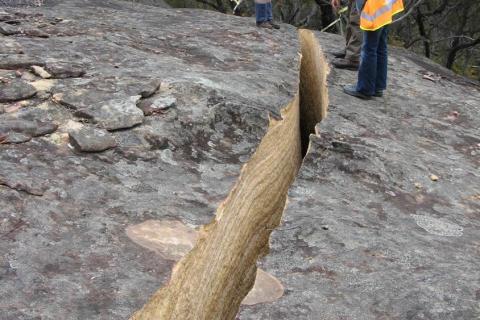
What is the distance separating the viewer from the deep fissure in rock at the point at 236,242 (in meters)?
2.03

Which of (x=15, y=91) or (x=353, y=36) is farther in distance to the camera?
(x=353, y=36)

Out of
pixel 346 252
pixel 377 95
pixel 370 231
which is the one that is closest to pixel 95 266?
pixel 346 252

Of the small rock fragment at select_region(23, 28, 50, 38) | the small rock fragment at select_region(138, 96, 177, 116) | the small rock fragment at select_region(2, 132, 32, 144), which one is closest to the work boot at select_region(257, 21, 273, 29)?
the small rock fragment at select_region(23, 28, 50, 38)

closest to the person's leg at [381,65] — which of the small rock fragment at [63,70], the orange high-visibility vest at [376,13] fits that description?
the orange high-visibility vest at [376,13]

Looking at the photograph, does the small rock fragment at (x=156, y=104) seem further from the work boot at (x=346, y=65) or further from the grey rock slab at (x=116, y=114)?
the work boot at (x=346, y=65)

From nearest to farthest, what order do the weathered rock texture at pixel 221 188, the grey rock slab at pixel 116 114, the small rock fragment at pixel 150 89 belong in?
1. the weathered rock texture at pixel 221 188
2. the grey rock slab at pixel 116 114
3. the small rock fragment at pixel 150 89

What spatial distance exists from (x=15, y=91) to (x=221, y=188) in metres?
1.29

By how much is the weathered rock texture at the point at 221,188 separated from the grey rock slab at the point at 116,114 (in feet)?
0.18

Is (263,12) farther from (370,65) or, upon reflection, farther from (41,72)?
(41,72)

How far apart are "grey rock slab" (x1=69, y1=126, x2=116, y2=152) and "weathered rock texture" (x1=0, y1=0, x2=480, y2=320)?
0.04 metres

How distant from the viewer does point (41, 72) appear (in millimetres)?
3389

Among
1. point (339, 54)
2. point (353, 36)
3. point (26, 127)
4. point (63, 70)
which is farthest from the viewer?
point (339, 54)

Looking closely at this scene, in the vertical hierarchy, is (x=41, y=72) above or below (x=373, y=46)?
below

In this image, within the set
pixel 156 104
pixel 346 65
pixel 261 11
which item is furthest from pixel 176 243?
pixel 261 11
